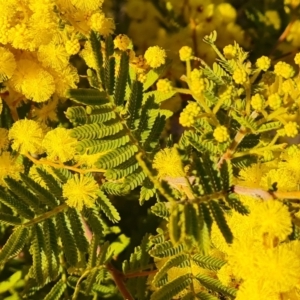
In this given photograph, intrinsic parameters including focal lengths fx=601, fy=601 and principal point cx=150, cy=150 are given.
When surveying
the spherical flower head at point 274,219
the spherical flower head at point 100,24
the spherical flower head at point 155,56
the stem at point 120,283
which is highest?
the spherical flower head at point 100,24

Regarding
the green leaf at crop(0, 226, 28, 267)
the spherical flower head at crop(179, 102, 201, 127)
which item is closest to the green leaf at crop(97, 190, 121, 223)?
the green leaf at crop(0, 226, 28, 267)

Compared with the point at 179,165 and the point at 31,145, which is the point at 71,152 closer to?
the point at 31,145

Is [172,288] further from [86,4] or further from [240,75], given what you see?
[86,4]

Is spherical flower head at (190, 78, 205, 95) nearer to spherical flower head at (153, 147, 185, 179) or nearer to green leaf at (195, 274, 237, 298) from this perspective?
spherical flower head at (153, 147, 185, 179)

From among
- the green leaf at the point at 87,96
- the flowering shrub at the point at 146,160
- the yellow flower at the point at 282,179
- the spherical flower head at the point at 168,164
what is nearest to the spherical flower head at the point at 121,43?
the flowering shrub at the point at 146,160

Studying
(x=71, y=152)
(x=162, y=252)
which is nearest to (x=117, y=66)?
(x=71, y=152)

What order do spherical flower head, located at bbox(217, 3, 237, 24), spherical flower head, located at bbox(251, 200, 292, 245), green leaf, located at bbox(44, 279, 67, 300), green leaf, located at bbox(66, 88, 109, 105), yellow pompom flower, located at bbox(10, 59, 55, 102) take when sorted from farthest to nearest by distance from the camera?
spherical flower head, located at bbox(217, 3, 237, 24)
green leaf, located at bbox(44, 279, 67, 300)
yellow pompom flower, located at bbox(10, 59, 55, 102)
green leaf, located at bbox(66, 88, 109, 105)
spherical flower head, located at bbox(251, 200, 292, 245)

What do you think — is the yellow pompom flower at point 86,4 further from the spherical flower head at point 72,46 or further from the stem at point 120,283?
the stem at point 120,283

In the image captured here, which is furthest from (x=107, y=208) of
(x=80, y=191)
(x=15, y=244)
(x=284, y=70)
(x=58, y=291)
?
(x=284, y=70)
